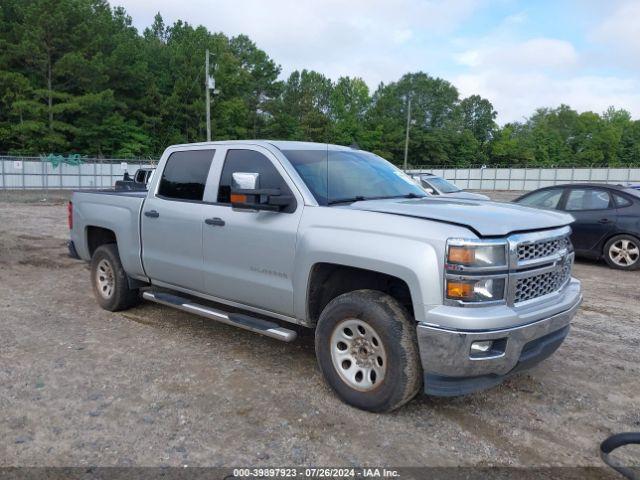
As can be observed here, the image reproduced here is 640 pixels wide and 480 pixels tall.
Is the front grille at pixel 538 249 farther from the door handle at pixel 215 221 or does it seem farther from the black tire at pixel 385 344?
the door handle at pixel 215 221

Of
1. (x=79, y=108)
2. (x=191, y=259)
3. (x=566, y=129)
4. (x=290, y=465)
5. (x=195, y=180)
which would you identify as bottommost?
(x=290, y=465)

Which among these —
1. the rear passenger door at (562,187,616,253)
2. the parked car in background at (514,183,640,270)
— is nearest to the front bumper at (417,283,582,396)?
the parked car in background at (514,183,640,270)

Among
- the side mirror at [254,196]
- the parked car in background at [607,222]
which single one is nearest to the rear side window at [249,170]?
the side mirror at [254,196]

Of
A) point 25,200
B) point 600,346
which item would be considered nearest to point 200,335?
point 600,346

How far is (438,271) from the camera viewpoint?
334cm

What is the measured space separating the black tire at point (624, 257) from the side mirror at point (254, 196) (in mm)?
7535

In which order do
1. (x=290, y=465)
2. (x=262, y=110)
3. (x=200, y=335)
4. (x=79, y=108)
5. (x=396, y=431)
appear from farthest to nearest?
(x=262, y=110) < (x=79, y=108) < (x=200, y=335) < (x=396, y=431) < (x=290, y=465)

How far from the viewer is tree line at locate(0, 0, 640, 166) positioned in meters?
42.1

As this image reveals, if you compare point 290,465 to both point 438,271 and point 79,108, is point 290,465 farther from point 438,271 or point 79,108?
point 79,108

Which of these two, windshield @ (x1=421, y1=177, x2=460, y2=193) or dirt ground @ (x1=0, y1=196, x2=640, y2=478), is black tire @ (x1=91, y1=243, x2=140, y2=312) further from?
windshield @ (x1=421, y1=177, x2=460, y2=193)

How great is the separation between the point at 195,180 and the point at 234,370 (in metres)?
1.86

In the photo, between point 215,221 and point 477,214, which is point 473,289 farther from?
point 215,221

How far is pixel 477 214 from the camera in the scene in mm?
3680

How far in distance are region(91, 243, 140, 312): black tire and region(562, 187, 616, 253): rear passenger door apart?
7.64 m
